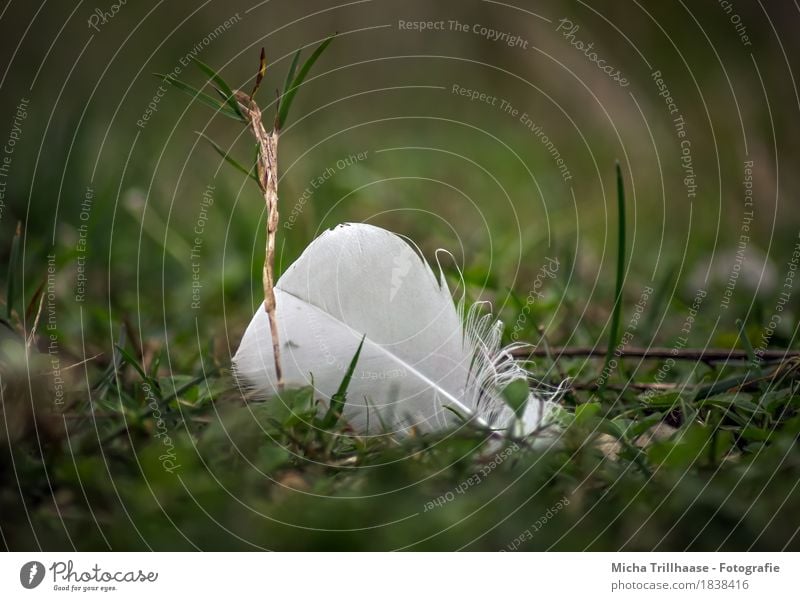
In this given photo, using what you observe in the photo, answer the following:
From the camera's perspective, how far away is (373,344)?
131 centimetres

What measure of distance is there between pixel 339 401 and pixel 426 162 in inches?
82.5

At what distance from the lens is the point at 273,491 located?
3.79ft

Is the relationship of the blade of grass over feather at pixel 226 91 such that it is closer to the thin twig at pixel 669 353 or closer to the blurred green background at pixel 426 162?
the blurred green background at pixel 426 162

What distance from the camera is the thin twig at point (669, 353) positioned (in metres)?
1.44

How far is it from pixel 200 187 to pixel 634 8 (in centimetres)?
144

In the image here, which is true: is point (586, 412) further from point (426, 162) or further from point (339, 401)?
point (426, 162)

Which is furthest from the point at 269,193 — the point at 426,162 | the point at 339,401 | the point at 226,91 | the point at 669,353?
the point at 426,162

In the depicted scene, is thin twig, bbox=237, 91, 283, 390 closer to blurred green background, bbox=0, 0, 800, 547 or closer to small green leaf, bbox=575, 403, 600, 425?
blurred green background, bbox=0, 0, 800, 547

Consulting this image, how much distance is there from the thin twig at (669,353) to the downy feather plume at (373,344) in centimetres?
19

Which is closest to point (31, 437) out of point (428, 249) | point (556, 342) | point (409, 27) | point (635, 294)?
point (556, 342)

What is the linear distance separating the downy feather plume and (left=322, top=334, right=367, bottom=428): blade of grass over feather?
0.02 metres

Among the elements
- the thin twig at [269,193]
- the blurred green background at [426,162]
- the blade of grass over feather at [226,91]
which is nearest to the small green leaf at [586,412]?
the blurred green background at [426,162]

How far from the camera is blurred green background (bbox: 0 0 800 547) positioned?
192cm

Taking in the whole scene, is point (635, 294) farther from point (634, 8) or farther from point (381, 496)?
point (381, 496)
